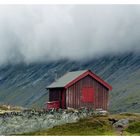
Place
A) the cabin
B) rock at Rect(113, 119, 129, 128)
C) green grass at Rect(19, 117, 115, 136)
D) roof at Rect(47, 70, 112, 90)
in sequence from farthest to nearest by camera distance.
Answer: the cabin < roof at Rect(47, 70, 112, 90) < rock at Rect(113, 119, 129, 128) < green grass at Rect(19, 117, 115, 136)

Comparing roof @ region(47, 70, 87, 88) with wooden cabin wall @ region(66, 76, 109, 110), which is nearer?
wooden cabin wall @ region(66, 76, 109, 110)

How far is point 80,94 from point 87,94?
89 centimetres

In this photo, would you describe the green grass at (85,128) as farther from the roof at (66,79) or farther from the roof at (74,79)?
the roof at (66,79)

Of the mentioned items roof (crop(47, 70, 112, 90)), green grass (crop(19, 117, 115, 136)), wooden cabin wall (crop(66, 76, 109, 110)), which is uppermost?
roof (crop(47, 70, 112, 90))

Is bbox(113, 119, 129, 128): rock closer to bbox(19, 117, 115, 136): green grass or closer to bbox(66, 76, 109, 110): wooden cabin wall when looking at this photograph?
bbox(19, 117, 115, 136): green grass

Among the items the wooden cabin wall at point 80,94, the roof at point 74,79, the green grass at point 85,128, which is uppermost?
the roof at point 74,79

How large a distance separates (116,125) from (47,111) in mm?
7451

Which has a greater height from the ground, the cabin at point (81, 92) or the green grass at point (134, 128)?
the cabin at point (81, 92)

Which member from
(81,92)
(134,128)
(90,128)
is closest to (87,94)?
(81,92)

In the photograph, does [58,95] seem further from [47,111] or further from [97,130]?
[97,130]

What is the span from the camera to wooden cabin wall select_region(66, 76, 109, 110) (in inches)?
2537

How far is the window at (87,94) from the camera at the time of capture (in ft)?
213

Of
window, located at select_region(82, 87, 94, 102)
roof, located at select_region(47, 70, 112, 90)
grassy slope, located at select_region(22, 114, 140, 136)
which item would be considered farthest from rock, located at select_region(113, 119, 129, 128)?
roof, located at select_region(47, 70, 112, 90)

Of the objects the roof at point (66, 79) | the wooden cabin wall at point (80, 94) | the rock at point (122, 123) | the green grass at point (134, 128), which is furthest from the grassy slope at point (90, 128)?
the roof at point (66, 79)
